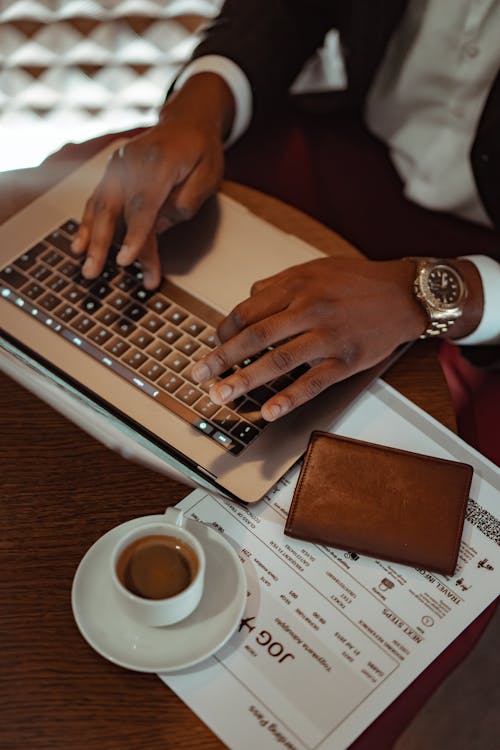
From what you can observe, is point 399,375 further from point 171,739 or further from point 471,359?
point 171,739

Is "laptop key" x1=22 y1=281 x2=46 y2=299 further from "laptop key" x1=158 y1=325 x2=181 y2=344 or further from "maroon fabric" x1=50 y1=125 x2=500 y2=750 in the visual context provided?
"maroon fabric" x1=50 y1=125 x2=500 y2=750

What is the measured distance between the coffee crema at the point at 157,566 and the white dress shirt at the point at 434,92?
2.10 ft

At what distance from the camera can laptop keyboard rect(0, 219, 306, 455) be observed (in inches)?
29.1

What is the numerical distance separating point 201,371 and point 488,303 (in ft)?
1.15

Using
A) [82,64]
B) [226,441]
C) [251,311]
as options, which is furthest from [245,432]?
[82,64]

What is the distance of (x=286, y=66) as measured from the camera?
112 cm

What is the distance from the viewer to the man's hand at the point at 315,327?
74 cm

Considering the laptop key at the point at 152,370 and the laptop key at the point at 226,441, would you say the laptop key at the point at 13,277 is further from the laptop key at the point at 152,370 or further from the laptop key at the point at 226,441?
the laptop key at the point at 226,441

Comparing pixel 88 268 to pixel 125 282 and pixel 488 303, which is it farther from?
pixel 488 303

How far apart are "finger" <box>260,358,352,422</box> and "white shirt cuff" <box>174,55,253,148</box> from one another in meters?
0.45

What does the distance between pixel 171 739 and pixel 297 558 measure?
0.18m

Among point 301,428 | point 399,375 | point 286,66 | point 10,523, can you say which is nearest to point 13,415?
point 10,523

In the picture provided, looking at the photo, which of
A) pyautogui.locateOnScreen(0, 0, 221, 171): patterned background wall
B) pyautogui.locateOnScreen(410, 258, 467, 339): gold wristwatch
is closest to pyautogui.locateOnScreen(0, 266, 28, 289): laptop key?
pyautogui.locateOnScreen(410, 258, 467, 339): gold wristwatch

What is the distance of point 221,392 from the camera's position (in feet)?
2.36
